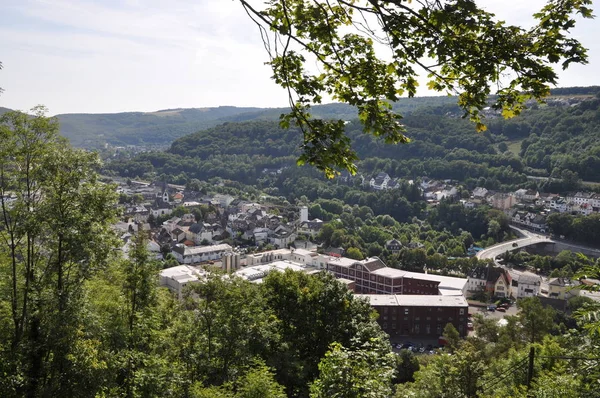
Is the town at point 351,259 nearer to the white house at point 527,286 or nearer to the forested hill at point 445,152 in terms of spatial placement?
the white house at point 527,286

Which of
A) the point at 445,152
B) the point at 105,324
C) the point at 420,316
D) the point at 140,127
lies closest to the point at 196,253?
the point at 420,316

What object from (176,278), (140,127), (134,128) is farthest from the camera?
(140,127)

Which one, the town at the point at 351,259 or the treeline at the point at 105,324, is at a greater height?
the treeline at the point at 105,324

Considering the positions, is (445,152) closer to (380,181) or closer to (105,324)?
(380,181)

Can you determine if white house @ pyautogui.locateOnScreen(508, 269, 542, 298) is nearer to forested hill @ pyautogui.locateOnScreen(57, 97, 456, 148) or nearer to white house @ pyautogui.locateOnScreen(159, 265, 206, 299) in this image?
white house @ pyautogui.locateOnScreen(159, 265, 206, 299)

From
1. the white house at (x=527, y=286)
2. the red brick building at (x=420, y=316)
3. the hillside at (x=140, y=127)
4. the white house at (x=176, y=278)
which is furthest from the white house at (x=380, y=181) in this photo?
the hillside at (x=140, y=127)

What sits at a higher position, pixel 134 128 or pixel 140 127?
pixel 140 127

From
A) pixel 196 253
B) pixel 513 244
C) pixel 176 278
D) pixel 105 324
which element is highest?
pixel 105 324

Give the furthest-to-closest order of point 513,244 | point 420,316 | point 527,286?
1. point 513,244
2. point 527,286
3. point 420,316
